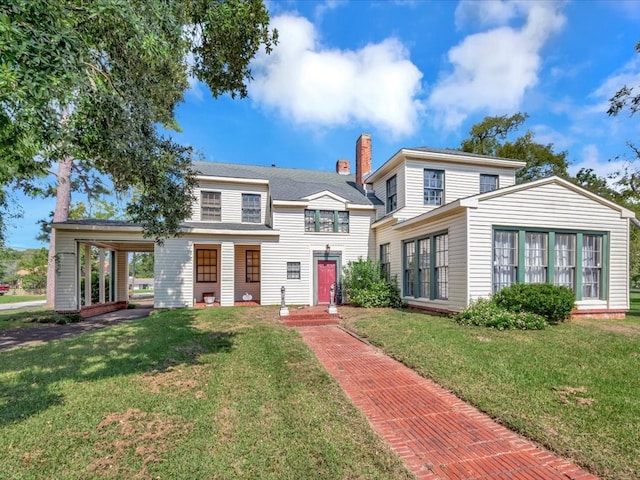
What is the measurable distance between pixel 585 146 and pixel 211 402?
30.8 m

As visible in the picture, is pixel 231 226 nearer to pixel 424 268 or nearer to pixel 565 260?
pixel 424 268

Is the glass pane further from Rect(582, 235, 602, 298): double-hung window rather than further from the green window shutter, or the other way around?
Rect(582, 235, 602, 298): double-hung window

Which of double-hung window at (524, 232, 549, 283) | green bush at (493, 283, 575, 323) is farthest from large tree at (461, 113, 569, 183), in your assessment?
green bush at (493, 283, 575, 323)

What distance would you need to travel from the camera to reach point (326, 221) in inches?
599

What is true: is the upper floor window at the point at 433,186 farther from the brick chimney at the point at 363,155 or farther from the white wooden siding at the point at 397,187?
the brick chimney at the point at 363,155

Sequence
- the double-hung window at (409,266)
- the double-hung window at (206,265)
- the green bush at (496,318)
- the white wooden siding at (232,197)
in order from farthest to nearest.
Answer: the double-hung window at (206,265) → the white wooden siding at (232,197) → the double-hung window at (409,266) → the green bush at (496,318)

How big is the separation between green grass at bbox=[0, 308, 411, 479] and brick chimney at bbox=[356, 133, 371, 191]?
12680 mm

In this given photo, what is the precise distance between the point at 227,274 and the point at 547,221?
12274mm

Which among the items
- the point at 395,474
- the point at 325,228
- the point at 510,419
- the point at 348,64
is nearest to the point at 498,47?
the point at 348,64

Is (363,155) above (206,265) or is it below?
above

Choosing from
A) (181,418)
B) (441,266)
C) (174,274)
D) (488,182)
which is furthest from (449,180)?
Result: (181,418)

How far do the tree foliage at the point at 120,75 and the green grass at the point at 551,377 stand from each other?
228 inches

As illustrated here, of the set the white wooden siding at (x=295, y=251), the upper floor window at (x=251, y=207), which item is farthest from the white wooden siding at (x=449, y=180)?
the upper floor window at (x=251, y=207)

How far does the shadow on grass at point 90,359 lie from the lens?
168 inches
